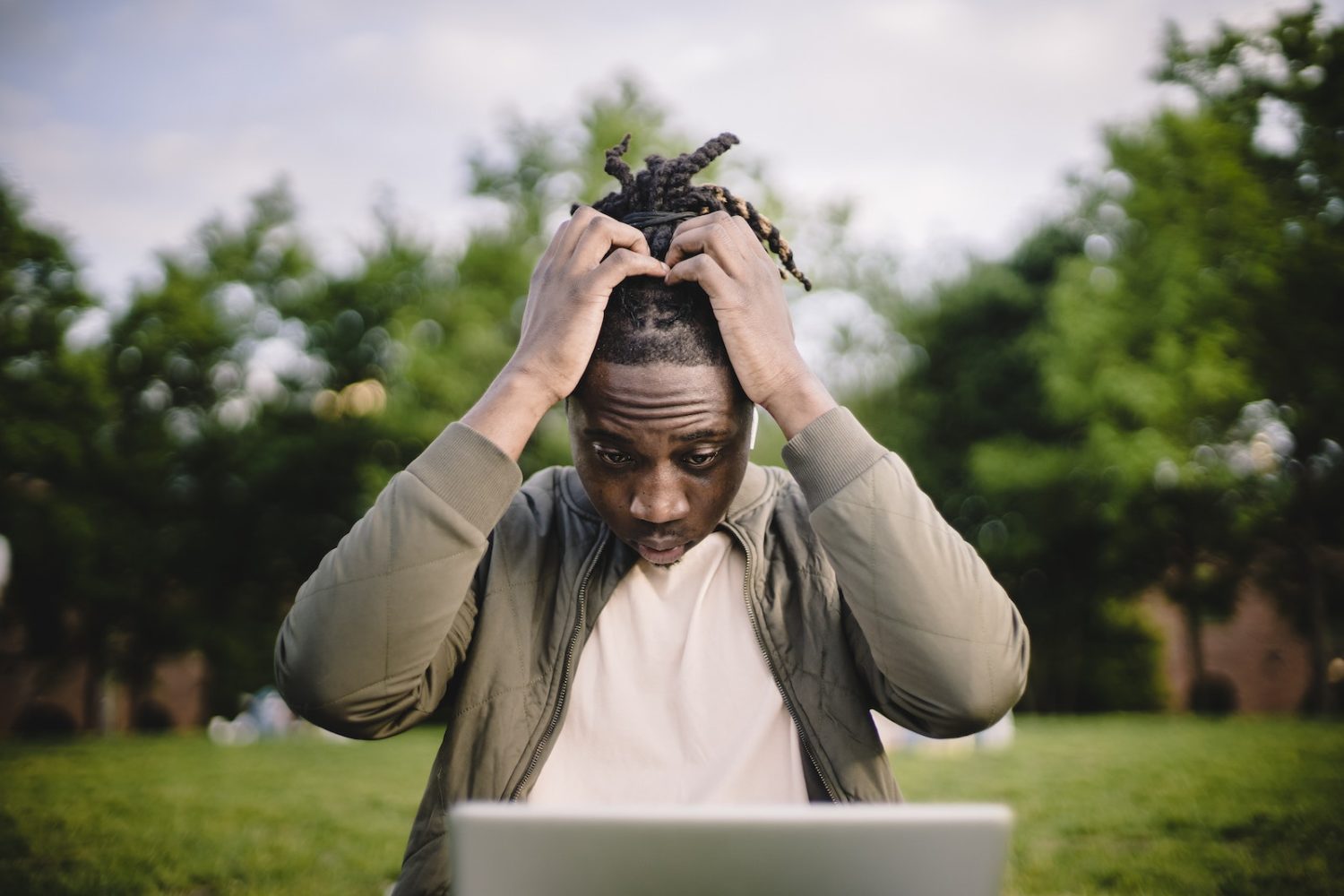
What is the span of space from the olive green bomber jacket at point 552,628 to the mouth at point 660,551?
0.14m

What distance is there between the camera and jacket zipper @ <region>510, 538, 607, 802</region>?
206cm

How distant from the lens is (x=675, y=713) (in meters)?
2.17

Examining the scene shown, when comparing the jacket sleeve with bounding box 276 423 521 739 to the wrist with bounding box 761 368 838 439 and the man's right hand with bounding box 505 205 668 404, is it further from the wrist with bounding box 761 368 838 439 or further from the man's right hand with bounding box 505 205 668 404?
the wrist with bounding box 761 368 838 439

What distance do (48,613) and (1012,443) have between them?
21.8 meters

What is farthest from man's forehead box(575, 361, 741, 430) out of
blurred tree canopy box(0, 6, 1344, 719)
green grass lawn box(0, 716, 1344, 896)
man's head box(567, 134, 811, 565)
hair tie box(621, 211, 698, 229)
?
blurred tree canopy box(0, 6, 1344, 719)

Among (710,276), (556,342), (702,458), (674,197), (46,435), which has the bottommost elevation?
(46,435)

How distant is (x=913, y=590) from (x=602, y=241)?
1015 millimetres

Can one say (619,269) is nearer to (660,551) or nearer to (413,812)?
(660,551)

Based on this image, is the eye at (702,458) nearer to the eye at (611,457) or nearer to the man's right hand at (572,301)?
the eye at (611,457)

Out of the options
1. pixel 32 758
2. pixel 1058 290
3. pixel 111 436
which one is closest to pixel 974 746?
pixel 32 758

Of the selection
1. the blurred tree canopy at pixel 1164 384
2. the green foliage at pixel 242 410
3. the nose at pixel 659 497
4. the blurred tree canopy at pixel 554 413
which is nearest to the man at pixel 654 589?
the nose at pixel 659 497

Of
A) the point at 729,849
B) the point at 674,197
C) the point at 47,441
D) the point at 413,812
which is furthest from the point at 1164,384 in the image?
the point at 47,441

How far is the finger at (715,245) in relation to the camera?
2174 millimetres

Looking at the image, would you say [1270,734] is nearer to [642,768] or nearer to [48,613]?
[642,768]
